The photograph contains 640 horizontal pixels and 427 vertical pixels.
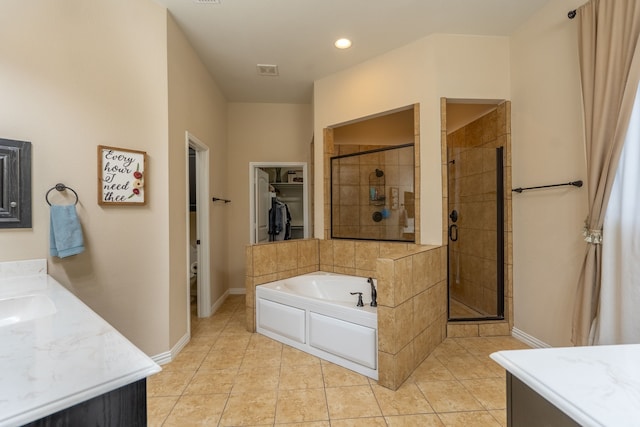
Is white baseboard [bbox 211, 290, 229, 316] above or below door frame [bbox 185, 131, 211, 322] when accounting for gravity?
below

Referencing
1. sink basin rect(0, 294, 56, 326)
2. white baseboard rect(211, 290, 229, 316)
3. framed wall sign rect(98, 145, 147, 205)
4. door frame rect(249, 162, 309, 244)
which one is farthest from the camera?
door frame rect(249, 162, 309, 244)

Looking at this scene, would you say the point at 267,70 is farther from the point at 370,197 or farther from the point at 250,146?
the point at 370,197

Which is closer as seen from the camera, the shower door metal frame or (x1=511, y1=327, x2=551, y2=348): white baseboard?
(x1=511, y1=327, x2=551, y2=348): white baseboard

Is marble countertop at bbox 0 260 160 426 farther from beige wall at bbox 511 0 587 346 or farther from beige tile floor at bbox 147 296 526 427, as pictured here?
beige wall at bbox 511 0 587 346

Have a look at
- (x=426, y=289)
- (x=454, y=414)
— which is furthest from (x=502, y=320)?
(x=454, y=414)

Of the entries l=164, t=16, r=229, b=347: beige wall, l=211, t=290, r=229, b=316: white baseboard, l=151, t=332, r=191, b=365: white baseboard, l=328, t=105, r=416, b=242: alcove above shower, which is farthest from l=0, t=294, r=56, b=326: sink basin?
l=328, t=105, r=416, b=242: alcove above shower

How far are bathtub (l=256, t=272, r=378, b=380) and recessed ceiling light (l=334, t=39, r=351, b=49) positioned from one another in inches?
92.2

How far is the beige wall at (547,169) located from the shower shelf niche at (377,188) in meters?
1.25

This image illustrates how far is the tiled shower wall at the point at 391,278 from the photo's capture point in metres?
1.95

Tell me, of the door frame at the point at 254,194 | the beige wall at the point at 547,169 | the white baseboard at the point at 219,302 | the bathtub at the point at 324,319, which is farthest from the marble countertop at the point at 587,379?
the door frame at the point at 254,194

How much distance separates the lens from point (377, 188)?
3320mm

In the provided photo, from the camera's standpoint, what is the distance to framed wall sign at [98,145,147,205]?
1.94 meters

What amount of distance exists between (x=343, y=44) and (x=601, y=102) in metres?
2.05

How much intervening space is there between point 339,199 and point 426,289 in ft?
4.89
